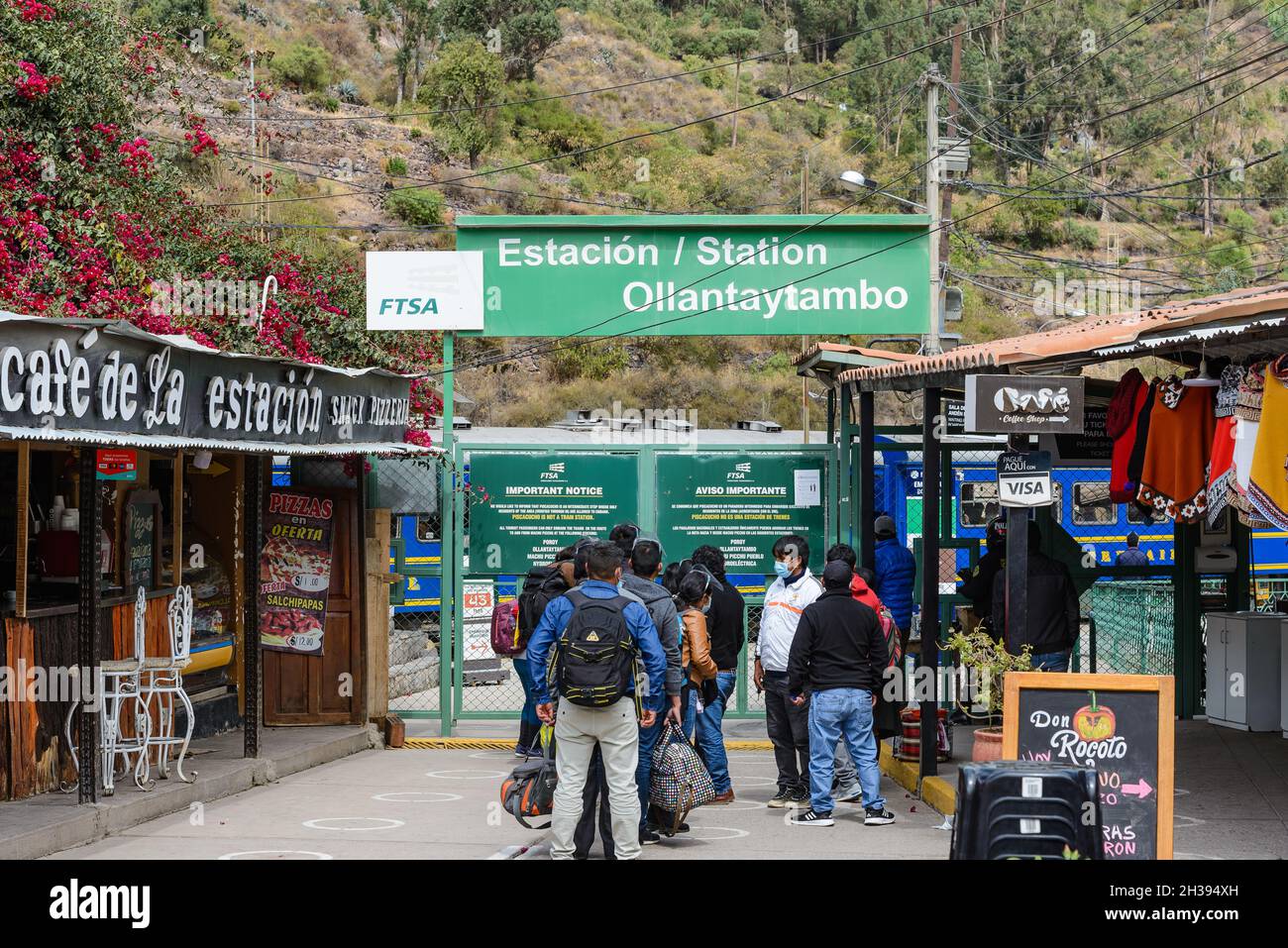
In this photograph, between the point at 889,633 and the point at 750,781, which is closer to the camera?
the point at 889,633

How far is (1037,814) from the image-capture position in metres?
5.71

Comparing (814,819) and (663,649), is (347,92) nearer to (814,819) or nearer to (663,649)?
(814,819)

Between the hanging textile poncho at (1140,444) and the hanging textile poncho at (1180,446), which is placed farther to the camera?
A: the hanging textile poncho at (1140,444)

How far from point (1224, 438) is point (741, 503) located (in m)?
5.69

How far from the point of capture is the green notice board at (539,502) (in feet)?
43.6

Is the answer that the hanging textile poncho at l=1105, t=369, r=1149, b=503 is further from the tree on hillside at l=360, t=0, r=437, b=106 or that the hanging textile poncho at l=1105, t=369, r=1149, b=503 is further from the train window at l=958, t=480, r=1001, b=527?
the tree on hillside at l=360, t=0, r=437, b=106

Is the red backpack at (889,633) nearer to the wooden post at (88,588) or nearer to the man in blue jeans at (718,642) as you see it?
the man in blue jeans at (718,642)

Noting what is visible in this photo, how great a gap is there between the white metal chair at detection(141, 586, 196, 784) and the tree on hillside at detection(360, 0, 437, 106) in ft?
176

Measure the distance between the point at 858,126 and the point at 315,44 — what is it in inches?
1024

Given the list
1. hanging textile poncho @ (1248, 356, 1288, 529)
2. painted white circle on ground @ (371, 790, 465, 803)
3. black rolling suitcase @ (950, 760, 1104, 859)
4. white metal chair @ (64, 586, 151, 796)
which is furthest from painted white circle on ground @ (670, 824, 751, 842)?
hanging textile poncho @ (1248, 356, 1288, 529)

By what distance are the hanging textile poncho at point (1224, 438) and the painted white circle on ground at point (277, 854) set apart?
5.50 metres

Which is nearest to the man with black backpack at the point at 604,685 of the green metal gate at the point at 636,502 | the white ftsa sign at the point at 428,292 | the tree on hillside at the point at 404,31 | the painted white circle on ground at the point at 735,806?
the painted white circle on ground at the point at 735,806

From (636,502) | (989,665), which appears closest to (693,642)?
(989,665)
